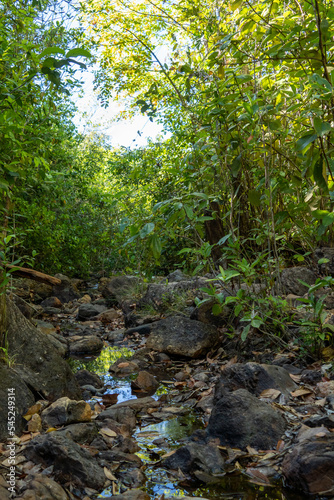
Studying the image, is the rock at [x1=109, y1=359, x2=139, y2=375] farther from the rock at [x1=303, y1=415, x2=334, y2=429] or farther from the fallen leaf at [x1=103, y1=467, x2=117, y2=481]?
the rock at [x1=303, y1=415, x2=334, y2=429]

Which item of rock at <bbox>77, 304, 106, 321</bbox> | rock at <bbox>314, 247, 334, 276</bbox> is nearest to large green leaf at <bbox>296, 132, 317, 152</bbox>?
rock at <bbox>314, 247, 334, 276</bbox>

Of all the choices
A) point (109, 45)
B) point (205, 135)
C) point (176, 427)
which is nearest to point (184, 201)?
point (205, 135)

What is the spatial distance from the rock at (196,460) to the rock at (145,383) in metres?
1.56

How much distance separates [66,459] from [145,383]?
74.3 inches

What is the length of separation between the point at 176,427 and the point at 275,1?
3271 mm

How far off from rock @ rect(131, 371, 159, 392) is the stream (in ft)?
0.22

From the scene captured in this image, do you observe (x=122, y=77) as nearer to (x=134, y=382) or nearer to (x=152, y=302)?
(x=152, y=302)

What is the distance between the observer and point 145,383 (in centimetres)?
425

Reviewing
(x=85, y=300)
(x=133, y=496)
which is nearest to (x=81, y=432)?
(x=133, y=496)

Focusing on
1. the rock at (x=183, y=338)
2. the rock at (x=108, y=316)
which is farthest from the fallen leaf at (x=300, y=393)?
the rock at (x=108, y=316)

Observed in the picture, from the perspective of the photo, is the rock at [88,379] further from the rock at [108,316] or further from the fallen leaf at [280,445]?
the rock at [108,316]

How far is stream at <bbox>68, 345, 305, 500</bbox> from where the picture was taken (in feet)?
7.61

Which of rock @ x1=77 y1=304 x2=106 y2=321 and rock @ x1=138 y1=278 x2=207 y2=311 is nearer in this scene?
rock @ x1=138 y1=278 x2=207 y2=311

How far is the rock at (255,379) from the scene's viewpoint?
3337mm
